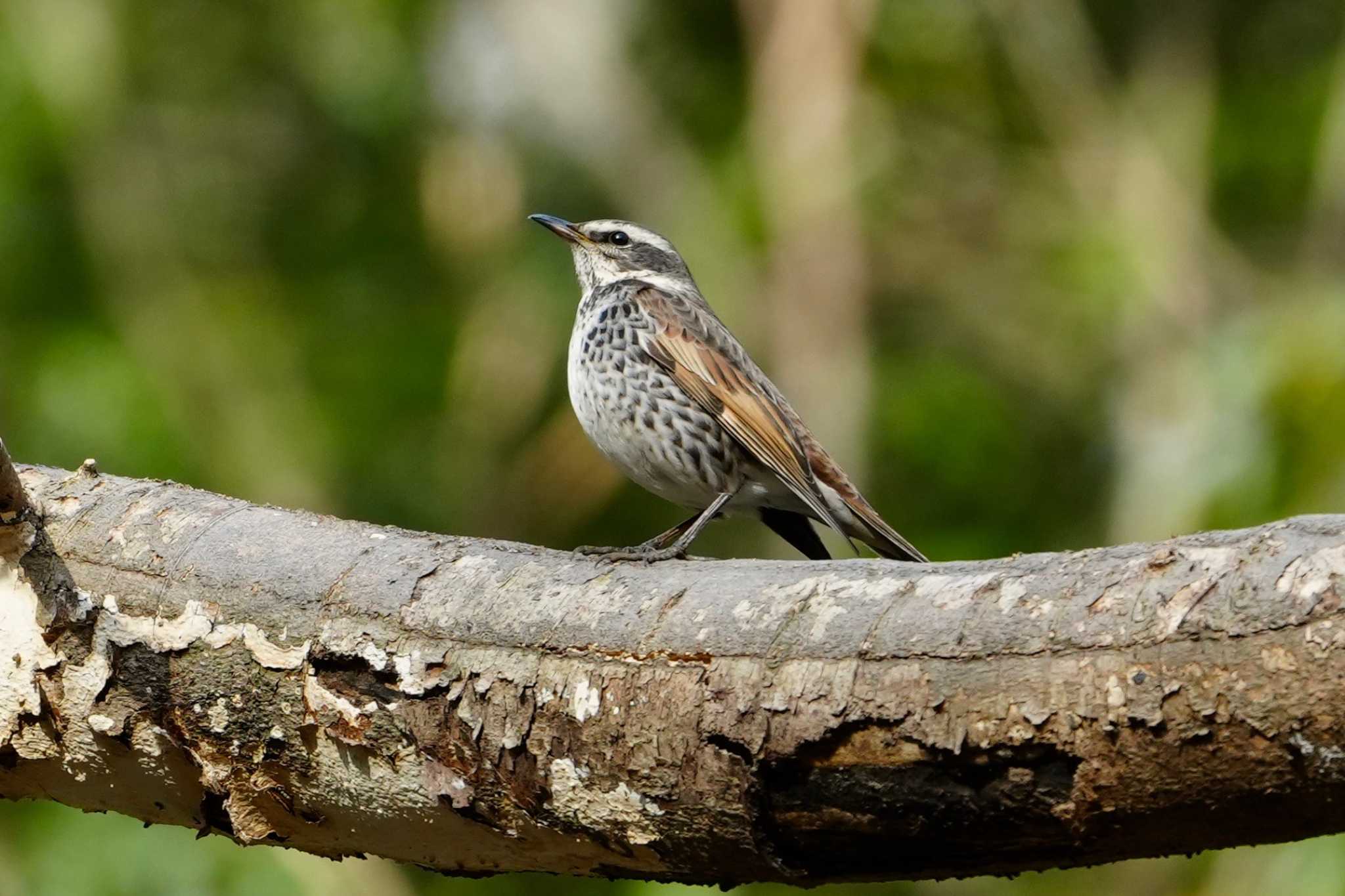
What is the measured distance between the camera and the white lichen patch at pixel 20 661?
10.3ft

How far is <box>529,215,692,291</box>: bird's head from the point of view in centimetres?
649

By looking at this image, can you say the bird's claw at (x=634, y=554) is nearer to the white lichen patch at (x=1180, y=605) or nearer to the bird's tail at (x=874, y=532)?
the white lichen patch at (x=1180, y=605)

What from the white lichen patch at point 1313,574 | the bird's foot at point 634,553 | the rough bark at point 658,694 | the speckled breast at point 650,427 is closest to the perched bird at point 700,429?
the speckled breast at point 650,427

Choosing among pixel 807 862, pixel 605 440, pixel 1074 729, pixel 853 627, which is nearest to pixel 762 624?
pixel 853 627

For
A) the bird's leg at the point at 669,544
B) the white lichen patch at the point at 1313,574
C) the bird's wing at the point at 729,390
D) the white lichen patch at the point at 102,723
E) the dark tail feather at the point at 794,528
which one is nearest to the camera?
the white lichen patch at the point at 1313,574

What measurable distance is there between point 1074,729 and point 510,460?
6.91m

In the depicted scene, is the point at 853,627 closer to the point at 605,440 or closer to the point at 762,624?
the point at 762,624

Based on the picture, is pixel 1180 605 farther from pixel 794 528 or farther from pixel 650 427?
pixel 794 528

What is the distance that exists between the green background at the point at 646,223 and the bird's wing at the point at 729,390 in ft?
6.75

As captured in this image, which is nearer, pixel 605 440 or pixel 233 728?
pixel 233 728

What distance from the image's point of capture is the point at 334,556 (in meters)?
3.20

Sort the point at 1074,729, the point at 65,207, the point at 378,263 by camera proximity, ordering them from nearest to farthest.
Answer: the point at 1074,729 → the point at 65,207 → the point at 378,263

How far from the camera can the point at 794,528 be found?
19.0ft

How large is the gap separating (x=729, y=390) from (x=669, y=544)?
598 mm
